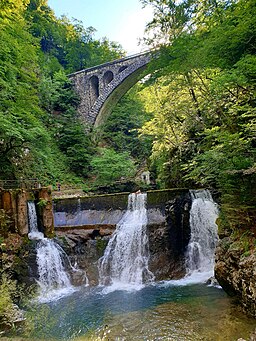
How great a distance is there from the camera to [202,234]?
30.4 feet

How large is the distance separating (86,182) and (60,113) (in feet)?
25.2

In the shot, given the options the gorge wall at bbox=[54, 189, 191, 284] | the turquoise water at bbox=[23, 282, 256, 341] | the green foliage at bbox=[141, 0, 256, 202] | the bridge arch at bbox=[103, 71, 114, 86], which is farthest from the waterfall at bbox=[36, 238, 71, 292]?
the bridge arch at bbox=[103, 71, 114, 86]

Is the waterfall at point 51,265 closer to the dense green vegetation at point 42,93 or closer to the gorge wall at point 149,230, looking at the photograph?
the gorge wall at point 149,230

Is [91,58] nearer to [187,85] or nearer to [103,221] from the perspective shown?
[187,85]

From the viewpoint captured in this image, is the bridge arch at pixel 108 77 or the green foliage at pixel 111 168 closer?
the green foliage at pixel 111 168

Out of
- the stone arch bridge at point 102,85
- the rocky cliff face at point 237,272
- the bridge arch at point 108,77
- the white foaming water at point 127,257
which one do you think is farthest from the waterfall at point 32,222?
the bridge arch at point 108,77

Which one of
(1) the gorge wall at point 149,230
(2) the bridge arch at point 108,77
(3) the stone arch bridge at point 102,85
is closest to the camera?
(1) the gorge wall at point 149,230

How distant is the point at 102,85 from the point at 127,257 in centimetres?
1804

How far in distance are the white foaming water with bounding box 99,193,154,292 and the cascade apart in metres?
1.17

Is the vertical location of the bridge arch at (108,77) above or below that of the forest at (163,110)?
above

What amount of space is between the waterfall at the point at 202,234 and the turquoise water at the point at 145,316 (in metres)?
1.43

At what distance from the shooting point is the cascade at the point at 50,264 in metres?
8.23

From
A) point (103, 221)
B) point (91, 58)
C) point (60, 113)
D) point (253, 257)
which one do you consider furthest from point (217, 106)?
point (91, 58)

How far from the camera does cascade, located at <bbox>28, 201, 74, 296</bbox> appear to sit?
823 centimetres
